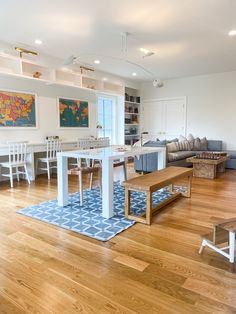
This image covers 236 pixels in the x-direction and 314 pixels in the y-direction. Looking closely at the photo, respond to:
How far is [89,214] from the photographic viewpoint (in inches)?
119

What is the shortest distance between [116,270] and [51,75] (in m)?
4.80

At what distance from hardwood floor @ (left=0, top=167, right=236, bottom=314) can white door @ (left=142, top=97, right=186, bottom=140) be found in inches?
212

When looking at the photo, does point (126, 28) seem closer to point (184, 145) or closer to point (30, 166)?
point (30, 166)

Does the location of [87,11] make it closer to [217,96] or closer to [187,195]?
[187,195]

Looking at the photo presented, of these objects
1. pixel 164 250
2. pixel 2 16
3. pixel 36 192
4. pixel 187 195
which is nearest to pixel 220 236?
pixel 164 250

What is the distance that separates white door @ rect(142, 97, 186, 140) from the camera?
797cm

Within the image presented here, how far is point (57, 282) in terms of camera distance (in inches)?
67.8

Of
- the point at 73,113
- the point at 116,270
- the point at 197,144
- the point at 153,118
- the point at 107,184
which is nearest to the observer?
the point at 116,270

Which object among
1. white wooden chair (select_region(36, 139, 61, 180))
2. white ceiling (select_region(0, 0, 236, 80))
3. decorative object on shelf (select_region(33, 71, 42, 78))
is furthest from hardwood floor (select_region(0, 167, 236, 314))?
decorative object on shelf (select_region(33, 71, 42, 78))

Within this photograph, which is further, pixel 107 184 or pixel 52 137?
pixel 52 137

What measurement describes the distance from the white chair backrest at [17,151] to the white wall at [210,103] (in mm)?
5261

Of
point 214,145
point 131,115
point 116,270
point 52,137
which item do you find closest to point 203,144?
point 214,145

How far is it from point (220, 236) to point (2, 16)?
13.1ft

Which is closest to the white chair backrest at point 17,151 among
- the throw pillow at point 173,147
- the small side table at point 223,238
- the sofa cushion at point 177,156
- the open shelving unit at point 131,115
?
the sofa cushion at point 177,156
